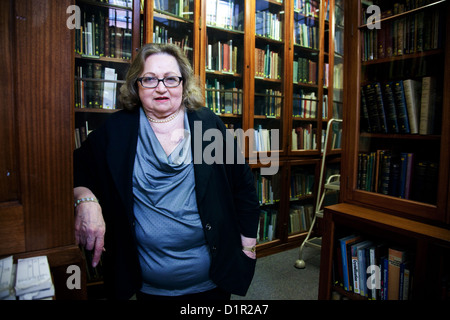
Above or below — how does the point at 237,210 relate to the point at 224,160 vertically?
below

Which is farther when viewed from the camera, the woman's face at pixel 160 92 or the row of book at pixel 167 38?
the row of book at pixel 167 38

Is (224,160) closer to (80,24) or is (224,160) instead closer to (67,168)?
(67,168)

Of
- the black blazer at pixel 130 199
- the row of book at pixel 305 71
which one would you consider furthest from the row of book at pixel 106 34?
the row of book at pixel 305 71

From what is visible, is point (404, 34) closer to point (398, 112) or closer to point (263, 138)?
point (398, 112)

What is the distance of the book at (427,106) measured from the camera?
1.32 metres

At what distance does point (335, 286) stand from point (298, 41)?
2.45 metres

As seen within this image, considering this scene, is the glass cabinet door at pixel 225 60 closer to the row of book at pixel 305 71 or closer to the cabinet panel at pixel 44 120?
the row of book at pixel 305 71

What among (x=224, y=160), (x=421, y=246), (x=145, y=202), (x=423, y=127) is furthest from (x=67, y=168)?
(x=423, y=127)

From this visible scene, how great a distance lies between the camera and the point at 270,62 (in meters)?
2.89

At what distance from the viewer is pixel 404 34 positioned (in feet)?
4.79

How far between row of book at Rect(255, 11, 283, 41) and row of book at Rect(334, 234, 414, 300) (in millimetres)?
2072

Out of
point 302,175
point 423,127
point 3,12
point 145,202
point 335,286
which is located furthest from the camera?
point 302,175

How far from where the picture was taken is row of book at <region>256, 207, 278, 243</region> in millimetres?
2928

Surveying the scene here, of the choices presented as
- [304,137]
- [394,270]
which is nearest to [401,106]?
[394,270]
